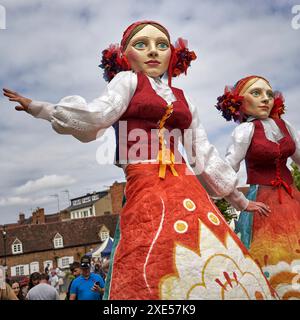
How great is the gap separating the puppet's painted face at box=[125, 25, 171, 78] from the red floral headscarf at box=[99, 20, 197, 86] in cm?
5

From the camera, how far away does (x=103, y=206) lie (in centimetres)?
4756

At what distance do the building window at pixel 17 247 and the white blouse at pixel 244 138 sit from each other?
30878 mm

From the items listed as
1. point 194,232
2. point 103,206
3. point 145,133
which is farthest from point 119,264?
point 103,206

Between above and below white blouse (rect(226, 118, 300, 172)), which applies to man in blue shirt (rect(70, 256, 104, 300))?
below

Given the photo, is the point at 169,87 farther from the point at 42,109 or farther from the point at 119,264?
the point at 119,264

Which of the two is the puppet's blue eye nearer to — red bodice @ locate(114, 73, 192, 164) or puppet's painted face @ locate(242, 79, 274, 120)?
red bodice @ locate(114, 73, 192, 164)

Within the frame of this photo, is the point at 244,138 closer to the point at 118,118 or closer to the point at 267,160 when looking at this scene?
the point at 267,160

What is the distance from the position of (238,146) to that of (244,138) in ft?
0.30

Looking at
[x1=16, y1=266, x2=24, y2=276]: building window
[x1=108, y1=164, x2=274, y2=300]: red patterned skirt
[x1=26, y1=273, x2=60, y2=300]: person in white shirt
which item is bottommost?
[x1=16, y1=266, x2=24, y2=276]: building window

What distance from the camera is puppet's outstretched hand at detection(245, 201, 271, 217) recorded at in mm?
3381

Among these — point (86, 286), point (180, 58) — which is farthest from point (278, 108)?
point (86, 286)

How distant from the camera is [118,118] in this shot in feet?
9.35

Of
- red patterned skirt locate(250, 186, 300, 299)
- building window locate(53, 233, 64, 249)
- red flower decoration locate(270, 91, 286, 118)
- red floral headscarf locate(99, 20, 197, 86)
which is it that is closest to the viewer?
red floral headscarf locate(99, 20, 197, 86)

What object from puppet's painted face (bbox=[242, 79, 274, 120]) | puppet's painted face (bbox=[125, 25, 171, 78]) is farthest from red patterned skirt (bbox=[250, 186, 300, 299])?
puppet's painted face (bbox=[125, 25, 171, 78])
